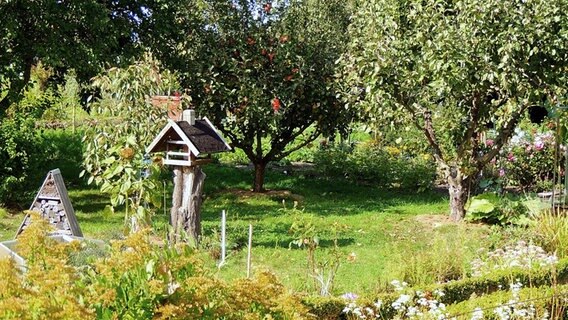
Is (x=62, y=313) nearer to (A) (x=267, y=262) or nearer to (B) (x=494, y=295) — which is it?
(B) (x=494, y=295)

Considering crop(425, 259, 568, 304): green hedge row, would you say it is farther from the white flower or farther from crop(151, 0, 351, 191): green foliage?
crop(151, 0, 351, 191): green foliage

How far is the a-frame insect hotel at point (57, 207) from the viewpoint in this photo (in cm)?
721

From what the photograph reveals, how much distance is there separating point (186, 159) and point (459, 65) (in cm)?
444

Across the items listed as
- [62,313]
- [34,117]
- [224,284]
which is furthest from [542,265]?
[34,117]

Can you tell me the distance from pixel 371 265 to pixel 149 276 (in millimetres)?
5585

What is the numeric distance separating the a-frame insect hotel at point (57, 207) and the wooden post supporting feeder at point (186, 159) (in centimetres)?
103

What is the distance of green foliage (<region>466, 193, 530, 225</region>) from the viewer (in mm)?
10492

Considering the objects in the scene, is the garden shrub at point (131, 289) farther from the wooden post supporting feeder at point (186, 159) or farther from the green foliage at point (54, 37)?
the green foliage at point (54, 37)

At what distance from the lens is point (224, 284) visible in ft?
10.7

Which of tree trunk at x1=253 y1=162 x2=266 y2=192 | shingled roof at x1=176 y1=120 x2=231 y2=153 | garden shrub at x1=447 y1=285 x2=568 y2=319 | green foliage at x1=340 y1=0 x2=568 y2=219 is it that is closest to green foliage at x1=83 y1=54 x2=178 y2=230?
shingled roof at x1=176 y1=120 x2=231 y2=153

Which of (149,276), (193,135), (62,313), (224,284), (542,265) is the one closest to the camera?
(62,313)

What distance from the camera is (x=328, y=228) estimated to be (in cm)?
1037

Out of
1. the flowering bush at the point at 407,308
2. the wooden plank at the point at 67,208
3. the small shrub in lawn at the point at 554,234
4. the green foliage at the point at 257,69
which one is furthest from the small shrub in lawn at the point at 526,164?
the wooden plank at the point at 67,208

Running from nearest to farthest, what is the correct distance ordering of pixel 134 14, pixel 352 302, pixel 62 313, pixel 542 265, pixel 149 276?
pixel 62 313 → pixel 149 276 → pixel 352 302 → pixel 542 265 → pixel 134 14
